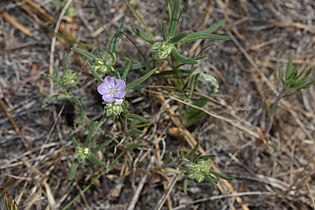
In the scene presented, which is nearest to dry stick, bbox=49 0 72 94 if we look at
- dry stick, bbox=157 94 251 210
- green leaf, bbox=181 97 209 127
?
dry stick, bbox=157 94 251 210

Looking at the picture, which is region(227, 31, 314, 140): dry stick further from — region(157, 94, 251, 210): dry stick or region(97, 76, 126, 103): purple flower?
region(97, 76, 126, 103): purple flower

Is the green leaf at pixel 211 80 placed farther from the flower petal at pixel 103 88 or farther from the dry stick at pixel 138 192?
the flower petal at pixel 103 88

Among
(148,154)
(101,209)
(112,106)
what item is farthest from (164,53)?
(101,209)

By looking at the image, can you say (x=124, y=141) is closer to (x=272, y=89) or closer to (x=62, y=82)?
(x=62, y=82)

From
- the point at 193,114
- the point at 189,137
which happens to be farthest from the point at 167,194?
the point at 193,114

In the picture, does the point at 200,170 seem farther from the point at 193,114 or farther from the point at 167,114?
the point at 167,114

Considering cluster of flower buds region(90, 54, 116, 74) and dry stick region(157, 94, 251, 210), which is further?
dry stick region(157, 94, 251, 210)

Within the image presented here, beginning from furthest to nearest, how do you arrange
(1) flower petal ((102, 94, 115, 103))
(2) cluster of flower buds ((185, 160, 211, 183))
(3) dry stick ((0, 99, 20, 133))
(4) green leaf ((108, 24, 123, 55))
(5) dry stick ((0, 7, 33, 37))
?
(5) dry stick ((0, 7, 33, 37)) < (3) dry stick ((0, 99, 20, 133)) < (4) green leaf ((108, 24, 123, 55)) < (2) cluster of flower buds ((185, 160, 211, 183)) < (1) flower petal ((102, 94, 115, 103))
